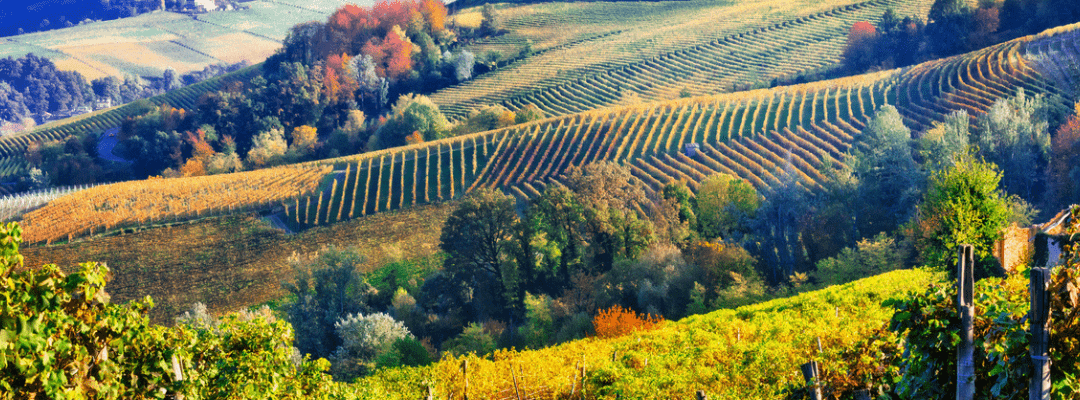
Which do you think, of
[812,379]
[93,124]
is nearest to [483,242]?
[812,379]

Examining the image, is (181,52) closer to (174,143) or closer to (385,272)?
(174,143)

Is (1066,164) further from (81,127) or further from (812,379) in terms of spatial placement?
(81,127)

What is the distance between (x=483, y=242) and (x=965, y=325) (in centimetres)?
2994

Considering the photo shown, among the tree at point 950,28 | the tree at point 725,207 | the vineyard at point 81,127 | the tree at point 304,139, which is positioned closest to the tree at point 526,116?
the tree at point 304,139

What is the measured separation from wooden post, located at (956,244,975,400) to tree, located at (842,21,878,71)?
68.1 meters

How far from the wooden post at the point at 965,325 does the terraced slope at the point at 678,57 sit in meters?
66.8

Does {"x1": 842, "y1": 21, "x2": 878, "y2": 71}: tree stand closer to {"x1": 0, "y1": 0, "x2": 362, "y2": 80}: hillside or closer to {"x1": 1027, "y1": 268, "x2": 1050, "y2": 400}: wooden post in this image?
{"x1": 1027, "y1": 268, "x2": 1050, "y2": 400}: wooden post

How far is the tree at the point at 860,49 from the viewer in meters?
67.8

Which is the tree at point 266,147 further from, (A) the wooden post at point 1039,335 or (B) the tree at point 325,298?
(A) the wooden post at point 1039,335

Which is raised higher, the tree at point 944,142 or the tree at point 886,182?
the tree at point 944,142

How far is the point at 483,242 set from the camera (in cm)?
3497

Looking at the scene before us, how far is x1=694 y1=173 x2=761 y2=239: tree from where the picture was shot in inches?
1364

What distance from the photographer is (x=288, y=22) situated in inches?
7781

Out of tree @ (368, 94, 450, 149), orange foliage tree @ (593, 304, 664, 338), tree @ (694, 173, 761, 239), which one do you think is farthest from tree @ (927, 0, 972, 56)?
orange foliage tree @ (593, 304, 664, 338)
